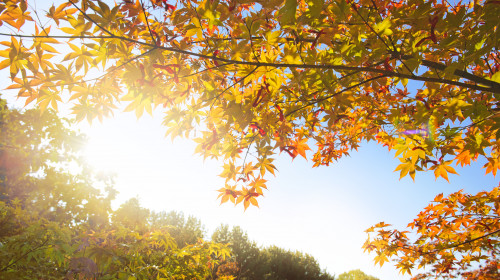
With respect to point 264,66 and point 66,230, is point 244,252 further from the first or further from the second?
point 264,66

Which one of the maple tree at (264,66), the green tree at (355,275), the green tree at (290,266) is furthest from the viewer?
the green tree at (355,275)

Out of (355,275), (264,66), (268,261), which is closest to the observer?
(264,66)

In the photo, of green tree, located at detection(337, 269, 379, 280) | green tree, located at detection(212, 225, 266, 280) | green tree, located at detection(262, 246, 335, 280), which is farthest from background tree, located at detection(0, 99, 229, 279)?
green tree, located at detection(337, 269, 379, 280)

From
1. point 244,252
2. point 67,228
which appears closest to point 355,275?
point 244,252

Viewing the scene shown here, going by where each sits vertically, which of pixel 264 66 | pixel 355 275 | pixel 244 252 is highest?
pixel 264 66

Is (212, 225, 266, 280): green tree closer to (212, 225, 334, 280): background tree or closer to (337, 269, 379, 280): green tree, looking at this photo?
(212, 225, 334, 280): background tree

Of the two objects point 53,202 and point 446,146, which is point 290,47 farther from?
point 53,202

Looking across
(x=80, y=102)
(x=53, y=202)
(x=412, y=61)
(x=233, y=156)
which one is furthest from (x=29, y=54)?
(x=53, y=202)

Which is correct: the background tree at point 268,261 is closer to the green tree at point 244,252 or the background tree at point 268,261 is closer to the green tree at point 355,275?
the green tree at point 244,252

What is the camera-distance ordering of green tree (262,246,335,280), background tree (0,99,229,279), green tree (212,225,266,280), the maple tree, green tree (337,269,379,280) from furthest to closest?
green tree (337,269,379,280) → green tree (262,246,335,280) → green tree (212,225,266,280) → background tree (0,99,229,279) → the maple tree

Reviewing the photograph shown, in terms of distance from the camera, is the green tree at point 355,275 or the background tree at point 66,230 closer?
the background tree at point 66,230

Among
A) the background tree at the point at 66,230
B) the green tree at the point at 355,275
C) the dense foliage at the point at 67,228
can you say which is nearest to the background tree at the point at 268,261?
the dense foliage at the point at 67,228

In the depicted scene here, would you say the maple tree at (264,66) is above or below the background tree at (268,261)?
above

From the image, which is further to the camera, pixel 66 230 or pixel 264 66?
pixel 66 230
